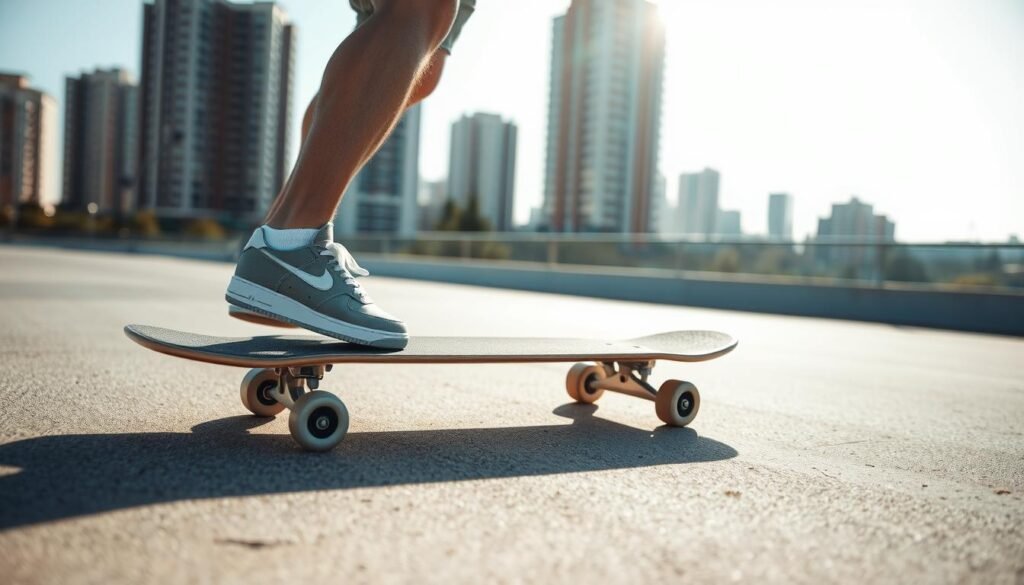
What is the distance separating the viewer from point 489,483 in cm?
154

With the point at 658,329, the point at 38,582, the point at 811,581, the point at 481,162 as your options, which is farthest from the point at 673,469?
the point at 481,162

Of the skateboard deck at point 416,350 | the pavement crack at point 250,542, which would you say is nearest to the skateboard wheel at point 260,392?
the skateboard deck at point 416,350

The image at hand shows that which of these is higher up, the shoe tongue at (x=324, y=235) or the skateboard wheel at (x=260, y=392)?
the shoe tongue at (x=324, y=235)

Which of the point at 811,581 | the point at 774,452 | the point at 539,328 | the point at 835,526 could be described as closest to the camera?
the point at 811,581

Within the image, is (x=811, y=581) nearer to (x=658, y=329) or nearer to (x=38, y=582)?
(x=38, y=582)

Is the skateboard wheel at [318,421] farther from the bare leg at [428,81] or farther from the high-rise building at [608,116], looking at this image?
the high-rise building at [608,116]

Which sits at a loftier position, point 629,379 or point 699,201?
point 699,201

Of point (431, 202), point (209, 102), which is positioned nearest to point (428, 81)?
point (209, 102)

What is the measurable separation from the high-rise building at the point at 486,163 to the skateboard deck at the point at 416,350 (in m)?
114

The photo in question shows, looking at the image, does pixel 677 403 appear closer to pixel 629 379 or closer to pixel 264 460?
pixel 629 379

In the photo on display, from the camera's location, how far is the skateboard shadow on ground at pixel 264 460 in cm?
134

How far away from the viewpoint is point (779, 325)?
7.80 m

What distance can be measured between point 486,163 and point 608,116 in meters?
31.5

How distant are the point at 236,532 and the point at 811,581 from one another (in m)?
0.87
